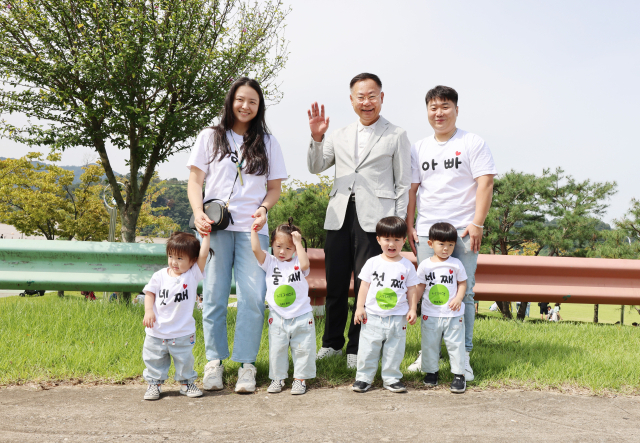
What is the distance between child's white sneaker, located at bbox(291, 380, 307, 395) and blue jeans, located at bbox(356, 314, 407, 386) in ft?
1.15

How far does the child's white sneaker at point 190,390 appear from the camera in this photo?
2.68 m

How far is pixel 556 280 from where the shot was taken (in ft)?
14.2

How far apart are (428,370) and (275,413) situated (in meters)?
1.11

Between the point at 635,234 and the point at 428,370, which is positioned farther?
the point at 635,234

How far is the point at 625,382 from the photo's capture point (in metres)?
2.99

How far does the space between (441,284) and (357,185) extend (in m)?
0.91

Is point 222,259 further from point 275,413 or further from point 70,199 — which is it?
point 70,199

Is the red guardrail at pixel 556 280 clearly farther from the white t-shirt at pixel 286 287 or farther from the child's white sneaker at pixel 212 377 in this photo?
the child's white sneaker at pixel 212 377

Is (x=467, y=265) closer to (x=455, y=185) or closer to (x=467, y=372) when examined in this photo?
(x=455, y=185)

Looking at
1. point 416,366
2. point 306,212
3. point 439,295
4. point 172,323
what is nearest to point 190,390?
point 172,323

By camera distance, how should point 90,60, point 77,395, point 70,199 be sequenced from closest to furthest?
1. point 77,395
2. point 90,60
3. point 70,199

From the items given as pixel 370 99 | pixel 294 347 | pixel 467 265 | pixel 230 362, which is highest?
pixel 370 99

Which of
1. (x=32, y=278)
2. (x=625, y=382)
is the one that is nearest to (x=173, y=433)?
(x=32, y=278)

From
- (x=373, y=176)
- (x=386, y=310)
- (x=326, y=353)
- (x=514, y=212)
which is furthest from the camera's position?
(x=514, y=212)
